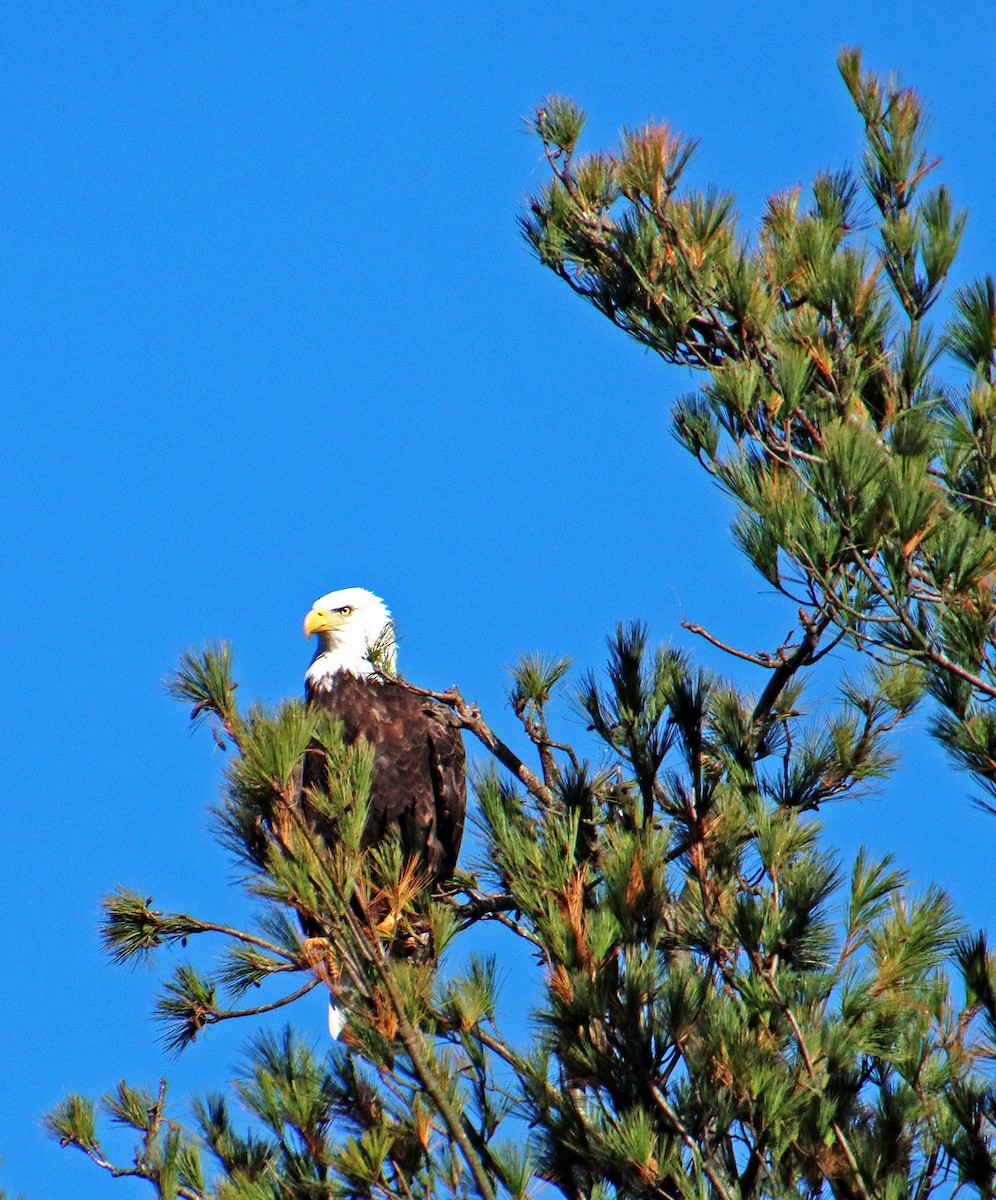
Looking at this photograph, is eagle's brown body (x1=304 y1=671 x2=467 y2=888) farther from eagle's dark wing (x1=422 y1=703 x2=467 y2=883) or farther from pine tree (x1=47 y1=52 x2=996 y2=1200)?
pine tree (x1=47 y1=52 x2=996 y2=1200)

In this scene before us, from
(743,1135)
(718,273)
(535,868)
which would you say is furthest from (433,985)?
(718,273)

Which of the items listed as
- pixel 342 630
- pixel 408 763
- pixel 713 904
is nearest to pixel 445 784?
pixel 408 763

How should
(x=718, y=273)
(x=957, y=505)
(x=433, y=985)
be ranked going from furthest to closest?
(x=718, y=273), (x=957, y=505), (x=433, y=985)

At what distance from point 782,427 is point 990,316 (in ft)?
1.59

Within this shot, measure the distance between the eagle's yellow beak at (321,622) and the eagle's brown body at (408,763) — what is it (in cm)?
36

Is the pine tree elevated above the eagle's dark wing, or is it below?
below

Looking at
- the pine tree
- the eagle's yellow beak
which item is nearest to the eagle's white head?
the eagle's yellow beak

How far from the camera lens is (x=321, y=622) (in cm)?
638

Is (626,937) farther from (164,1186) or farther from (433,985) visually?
(164,1186)

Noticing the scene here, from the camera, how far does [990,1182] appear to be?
10.6 ft

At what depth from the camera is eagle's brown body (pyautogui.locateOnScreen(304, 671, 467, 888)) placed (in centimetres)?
580

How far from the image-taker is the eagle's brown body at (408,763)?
5.80 meters

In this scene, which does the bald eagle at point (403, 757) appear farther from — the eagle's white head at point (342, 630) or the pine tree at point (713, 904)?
the pine tree at point (713, 904)

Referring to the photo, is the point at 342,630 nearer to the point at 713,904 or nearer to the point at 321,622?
the point at 321,622
